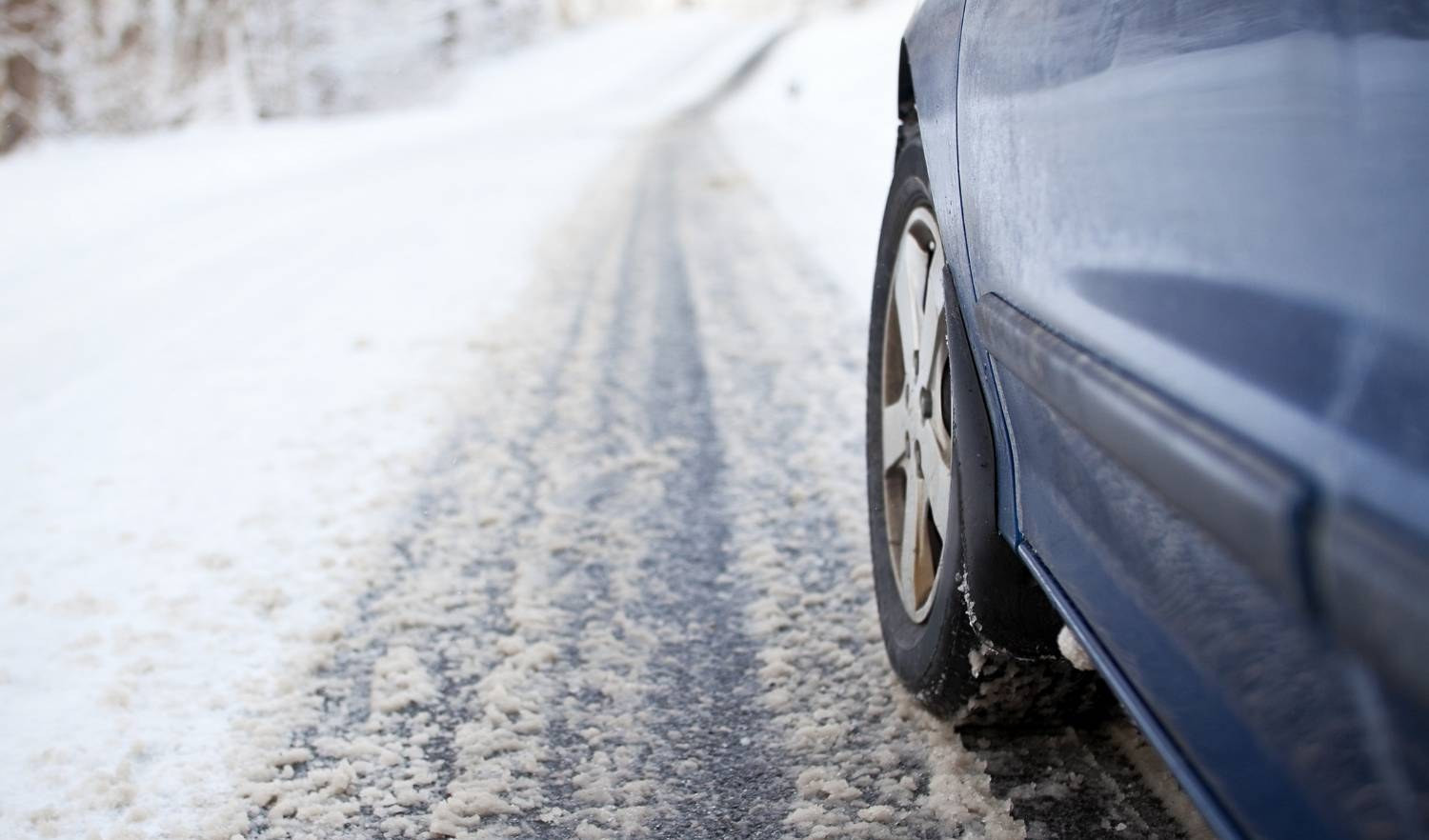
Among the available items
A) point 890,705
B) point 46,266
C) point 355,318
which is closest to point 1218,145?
point 890,705

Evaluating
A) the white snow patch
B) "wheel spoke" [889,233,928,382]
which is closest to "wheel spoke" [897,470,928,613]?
"wheel spoke" [889,233,928,382]

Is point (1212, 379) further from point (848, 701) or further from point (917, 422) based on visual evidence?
point (848, 701)

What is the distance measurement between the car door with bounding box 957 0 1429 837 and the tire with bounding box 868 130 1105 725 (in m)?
0.27

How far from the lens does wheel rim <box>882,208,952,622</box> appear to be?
183 centimetres

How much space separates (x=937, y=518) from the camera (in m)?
1.80

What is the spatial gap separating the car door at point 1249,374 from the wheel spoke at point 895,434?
78 cm

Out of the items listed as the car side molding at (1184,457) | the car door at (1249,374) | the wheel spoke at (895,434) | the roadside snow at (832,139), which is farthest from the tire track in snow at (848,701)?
the roadside snow at (832,139)

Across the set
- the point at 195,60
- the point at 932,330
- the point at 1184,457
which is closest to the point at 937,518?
the point at 932,330

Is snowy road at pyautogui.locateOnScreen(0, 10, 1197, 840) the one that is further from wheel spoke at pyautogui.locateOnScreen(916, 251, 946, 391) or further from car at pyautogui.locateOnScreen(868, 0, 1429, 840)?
wheel spoke at pyautogui.locateOnScreen(916, 251, 946, 391)

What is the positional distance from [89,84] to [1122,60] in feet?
59.5

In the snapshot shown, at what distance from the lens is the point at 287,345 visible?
484cm

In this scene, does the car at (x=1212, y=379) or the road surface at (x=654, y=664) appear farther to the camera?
the road surface at (x=654, y=664)

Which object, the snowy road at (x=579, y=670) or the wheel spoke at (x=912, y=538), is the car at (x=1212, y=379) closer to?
the wheel spoke at (x=912, y=538)

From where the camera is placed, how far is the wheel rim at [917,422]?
1.83m
